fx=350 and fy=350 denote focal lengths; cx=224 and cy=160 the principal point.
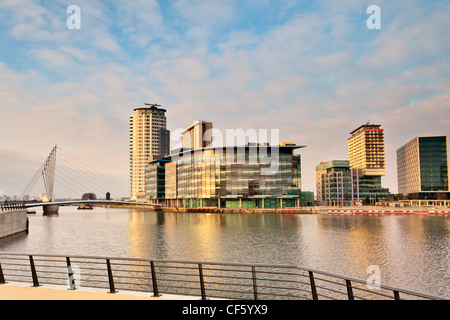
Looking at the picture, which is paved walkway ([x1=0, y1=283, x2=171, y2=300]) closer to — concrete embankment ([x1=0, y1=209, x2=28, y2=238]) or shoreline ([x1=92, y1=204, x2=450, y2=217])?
concrete embankment ([x1=0, y1=209, x2=28, y2=238])

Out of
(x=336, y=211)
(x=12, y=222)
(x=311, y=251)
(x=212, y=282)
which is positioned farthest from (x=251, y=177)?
(x=212, y=282)

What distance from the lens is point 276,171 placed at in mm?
159125

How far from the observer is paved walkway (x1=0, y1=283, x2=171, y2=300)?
433 inches

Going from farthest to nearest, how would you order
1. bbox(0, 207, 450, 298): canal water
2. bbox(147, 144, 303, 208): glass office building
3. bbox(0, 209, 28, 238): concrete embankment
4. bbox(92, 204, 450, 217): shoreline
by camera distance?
bbox(147, 144, 303, 208): glass office building < bbox(92, 204, 450, 217): shoreline < bbox(0, 209, 28, 238): concrete embankment < bbox(0, 207, 450, 298): canal water

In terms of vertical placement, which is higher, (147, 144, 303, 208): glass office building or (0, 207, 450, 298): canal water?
(147, 144, 303, 208): glass office building

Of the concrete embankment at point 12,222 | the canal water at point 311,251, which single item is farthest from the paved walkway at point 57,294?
the concrete embankment at point 12,222

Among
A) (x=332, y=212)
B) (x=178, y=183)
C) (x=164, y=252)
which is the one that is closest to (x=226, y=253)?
(x=164, y=252)

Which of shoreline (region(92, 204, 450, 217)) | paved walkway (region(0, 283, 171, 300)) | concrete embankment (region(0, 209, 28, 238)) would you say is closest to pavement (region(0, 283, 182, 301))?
paved walkway (region(0, 283, 171, 300))

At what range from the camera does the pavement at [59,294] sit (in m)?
11.0

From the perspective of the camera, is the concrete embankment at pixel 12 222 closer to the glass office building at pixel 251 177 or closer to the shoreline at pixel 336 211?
the shoreline at pixel 336 211
